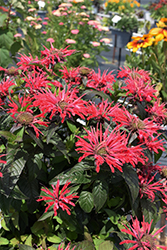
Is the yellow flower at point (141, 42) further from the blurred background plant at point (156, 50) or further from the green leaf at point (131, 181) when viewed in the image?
the green leaf at point (131, 181)

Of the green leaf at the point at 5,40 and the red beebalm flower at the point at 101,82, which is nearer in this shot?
the red beebalm flower at the point at 101,82

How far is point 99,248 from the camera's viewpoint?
0.68 meters

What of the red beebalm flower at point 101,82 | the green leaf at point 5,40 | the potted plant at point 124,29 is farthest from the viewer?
the potted plant at point 124,29

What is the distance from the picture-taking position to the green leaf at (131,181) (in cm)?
61

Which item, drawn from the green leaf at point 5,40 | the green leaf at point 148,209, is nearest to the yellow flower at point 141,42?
the green leaf at point 5,40

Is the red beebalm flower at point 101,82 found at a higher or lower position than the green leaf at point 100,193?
higher

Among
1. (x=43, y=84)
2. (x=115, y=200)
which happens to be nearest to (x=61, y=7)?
Result: (x=43, y=84)

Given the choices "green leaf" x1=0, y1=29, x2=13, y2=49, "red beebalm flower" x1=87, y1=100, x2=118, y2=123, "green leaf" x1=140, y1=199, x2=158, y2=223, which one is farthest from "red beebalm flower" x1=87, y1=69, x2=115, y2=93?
"green leaf" x1=0, y1=29, x2=13, y2=49

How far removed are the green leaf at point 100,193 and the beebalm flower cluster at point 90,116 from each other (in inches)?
1.9

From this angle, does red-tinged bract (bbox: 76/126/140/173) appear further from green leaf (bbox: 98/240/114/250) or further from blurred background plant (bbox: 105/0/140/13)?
blurred background plant (bbox: 105/0/140/13)

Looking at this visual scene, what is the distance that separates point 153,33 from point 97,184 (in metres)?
1.01

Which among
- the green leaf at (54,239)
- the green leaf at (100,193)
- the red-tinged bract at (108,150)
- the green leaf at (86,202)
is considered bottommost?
the green leaf at (54,239)

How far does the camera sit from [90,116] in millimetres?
675

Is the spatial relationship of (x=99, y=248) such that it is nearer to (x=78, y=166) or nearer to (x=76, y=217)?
(x=76, y=217)
